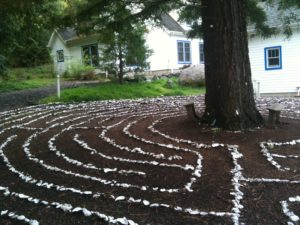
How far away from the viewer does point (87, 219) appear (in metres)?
3.83

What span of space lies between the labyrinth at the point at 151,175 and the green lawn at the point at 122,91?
6605 mm

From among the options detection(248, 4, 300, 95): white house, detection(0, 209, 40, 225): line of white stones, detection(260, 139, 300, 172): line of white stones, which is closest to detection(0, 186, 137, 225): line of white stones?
detection(0, 209, 40, 225): line of white stones

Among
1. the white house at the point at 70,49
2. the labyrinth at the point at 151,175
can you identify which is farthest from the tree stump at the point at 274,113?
the white house at the point at 70,49

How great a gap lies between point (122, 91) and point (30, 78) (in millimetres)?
12179

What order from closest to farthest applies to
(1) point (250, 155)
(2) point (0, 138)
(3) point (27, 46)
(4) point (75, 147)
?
(1) point (250, 155)
(4) point (75, 147)
(2) point (0, 138)
(3) point (27, 46)

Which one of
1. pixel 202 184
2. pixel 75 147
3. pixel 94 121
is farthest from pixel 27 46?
pixel 202 184

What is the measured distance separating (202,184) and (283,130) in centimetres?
301

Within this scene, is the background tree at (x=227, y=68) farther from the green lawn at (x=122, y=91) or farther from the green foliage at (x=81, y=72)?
the green foliage at (x=81, y=72)

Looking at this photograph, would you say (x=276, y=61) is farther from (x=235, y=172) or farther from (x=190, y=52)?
(x=235, y=172)

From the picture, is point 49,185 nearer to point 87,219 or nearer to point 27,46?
point 87,219

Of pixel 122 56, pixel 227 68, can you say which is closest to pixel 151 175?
pixel 227 68

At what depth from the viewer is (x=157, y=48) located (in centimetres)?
2564

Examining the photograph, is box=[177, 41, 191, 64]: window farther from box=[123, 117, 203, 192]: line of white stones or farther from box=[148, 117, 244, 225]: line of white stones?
box=[148, 117, 244, 225]: line of white stones

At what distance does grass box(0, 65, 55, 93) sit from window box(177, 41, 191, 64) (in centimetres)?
872
